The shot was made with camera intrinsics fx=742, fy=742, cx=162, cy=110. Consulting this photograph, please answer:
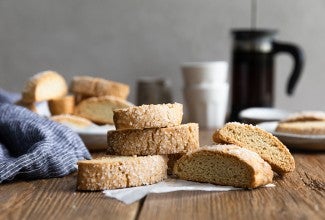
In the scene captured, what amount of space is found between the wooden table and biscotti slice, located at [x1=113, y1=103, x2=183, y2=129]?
0.18 metres

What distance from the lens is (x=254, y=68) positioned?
3.00 metres

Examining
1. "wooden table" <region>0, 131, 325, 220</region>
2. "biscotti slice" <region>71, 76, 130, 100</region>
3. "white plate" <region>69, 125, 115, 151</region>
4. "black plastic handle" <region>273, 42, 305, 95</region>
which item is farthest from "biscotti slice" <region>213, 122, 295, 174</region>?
"black plastic handle" <region>273, 42, 305, 95</region>

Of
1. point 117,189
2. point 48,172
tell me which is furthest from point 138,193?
point 48,172

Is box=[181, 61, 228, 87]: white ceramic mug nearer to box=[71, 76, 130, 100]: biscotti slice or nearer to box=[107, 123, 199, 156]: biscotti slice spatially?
box=[71, 76, 130, 100]: biscotti slice

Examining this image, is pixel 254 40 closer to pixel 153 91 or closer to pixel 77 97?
pixel 153 91

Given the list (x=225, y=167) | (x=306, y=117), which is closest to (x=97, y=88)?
(x=306, y=117)

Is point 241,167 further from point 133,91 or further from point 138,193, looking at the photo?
point 133,91

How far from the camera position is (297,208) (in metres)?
1.37

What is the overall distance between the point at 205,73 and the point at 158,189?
4.46ft

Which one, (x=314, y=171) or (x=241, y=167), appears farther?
(x=314, y=171)

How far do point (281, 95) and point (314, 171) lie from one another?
2.00 m

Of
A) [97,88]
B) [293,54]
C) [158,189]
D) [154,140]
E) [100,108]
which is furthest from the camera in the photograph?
[293,54]

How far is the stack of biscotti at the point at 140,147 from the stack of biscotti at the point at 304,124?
0.52m

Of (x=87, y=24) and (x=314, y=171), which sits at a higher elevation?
(x=87, y=24)
